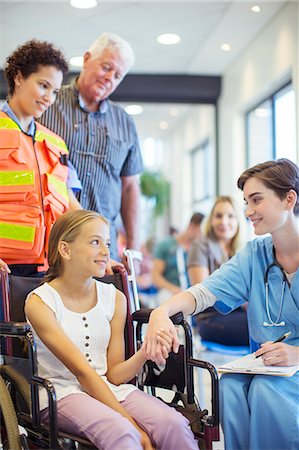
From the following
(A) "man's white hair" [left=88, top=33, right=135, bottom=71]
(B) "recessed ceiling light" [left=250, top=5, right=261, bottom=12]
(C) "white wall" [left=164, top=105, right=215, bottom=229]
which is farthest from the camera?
(C) "white wall" [left=164, top=105, right=215, bottom=229]

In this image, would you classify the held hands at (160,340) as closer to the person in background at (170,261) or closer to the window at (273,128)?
the window at (273,128)

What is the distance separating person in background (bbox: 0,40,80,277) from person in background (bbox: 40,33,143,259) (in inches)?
14.6

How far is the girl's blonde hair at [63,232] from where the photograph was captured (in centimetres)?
175

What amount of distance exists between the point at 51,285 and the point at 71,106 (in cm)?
102

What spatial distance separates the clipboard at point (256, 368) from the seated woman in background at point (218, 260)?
3.23ft

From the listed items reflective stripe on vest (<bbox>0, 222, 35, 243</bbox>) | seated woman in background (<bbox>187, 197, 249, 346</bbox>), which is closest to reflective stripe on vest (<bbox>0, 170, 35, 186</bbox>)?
reflective stripe on vest (<bbox>0, 222, 35, 243</bbox>)

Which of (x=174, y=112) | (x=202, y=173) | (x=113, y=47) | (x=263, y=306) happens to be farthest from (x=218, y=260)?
(x=202, y=173)

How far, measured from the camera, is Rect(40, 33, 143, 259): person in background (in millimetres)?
2480

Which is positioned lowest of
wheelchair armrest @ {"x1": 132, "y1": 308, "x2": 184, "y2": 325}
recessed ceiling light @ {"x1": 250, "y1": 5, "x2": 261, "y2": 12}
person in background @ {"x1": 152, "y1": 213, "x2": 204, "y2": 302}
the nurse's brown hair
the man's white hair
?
wheelchair armrest @ {"x1": 132, "y1": 308, "x2": 184, "y2": 325}

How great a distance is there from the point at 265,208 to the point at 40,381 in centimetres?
79

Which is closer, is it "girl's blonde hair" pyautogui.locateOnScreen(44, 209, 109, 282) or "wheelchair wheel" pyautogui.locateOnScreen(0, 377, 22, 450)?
"wheelchair wheel" pyautogui.locateOnScreen(0, 377, 22, 450)

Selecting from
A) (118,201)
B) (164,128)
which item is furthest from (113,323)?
(164,128)

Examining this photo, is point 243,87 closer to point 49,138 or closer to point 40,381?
point 49,138

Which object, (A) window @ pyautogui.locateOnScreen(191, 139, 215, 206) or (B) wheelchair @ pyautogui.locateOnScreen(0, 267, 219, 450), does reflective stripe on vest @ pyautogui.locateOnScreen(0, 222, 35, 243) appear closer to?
(B) wheelchair @ pyautogui.locateOnScreen(0, 267, 219, 450)
